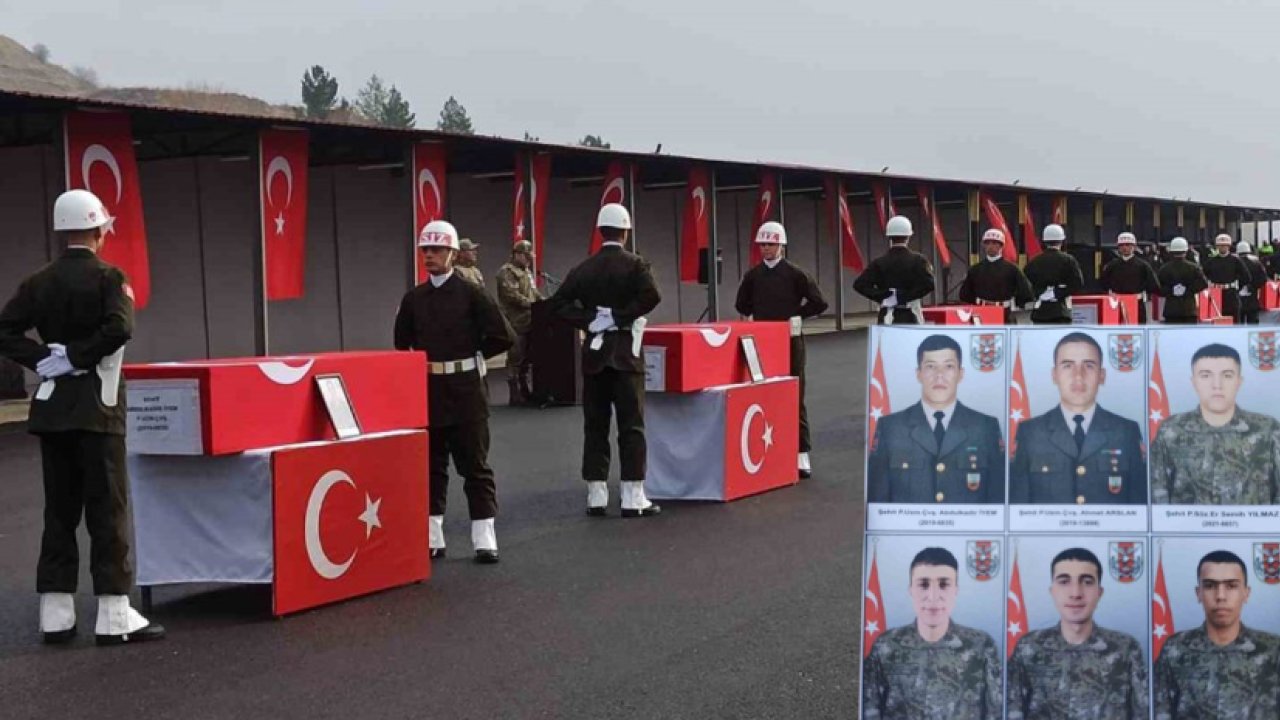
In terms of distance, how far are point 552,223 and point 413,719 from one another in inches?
1104

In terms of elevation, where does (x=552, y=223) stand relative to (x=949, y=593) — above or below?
above

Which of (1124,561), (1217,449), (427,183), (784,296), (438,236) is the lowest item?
(1124,561)

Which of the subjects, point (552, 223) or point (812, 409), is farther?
point (552, 223)

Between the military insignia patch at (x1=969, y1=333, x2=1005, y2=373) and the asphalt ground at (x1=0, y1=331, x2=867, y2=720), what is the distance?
6.80ft

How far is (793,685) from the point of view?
21.6 ft

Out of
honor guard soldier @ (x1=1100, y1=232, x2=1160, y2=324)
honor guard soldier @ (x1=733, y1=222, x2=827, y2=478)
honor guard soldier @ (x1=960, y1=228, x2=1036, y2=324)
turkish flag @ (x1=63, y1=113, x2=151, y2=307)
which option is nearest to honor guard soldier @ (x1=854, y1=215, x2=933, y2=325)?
honor guard soldier @ (x1=733, y1=222, x2=827, y2=478)

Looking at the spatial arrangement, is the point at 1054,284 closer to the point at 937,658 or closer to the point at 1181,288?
the point at 1181,288

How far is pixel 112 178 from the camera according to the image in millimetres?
17906

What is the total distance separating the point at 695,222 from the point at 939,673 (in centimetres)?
2643

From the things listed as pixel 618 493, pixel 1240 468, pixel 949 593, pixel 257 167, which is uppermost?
pixel 257 167

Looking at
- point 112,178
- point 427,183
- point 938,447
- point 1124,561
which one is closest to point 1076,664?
point 1124,561

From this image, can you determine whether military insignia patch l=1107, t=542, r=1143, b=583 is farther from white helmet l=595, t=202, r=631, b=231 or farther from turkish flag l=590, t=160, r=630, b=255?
turkish flag l=590, t=160, r=630, b=255

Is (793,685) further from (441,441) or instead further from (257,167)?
(257,167)

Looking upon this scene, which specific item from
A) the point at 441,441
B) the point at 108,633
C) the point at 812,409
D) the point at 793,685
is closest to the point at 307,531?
the point at 108,633
